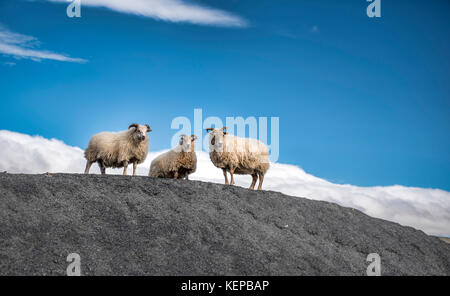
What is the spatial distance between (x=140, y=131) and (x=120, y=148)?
38.8 inches

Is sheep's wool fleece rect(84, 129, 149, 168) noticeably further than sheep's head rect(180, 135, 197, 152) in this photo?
Yes

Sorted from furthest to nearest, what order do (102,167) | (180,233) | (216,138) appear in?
(102,167), (216,138), (180,233)

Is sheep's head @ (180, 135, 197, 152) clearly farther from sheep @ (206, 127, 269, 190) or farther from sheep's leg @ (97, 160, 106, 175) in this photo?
sheep's leg @ (97, 160, 106, 175)

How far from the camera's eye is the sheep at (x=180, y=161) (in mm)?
12758

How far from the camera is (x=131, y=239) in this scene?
8352mm

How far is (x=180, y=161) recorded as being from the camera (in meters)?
12.8

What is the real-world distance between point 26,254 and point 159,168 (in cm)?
610

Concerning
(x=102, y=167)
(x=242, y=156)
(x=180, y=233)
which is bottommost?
(x=180, y=233)

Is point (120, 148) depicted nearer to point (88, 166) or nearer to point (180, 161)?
point (88, 166)

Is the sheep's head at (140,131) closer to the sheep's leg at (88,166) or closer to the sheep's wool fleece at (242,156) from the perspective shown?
the sheep's leg at (88,166)

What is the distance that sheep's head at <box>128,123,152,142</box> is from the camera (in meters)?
12.9

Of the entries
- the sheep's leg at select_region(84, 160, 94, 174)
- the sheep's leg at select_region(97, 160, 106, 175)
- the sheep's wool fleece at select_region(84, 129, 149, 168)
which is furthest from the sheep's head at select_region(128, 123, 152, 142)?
the sheep's leg at select_region(84, 160, 94, 174)

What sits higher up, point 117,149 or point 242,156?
point 117,149

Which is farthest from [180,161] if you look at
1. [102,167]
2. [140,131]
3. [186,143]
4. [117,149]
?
[102,167]
